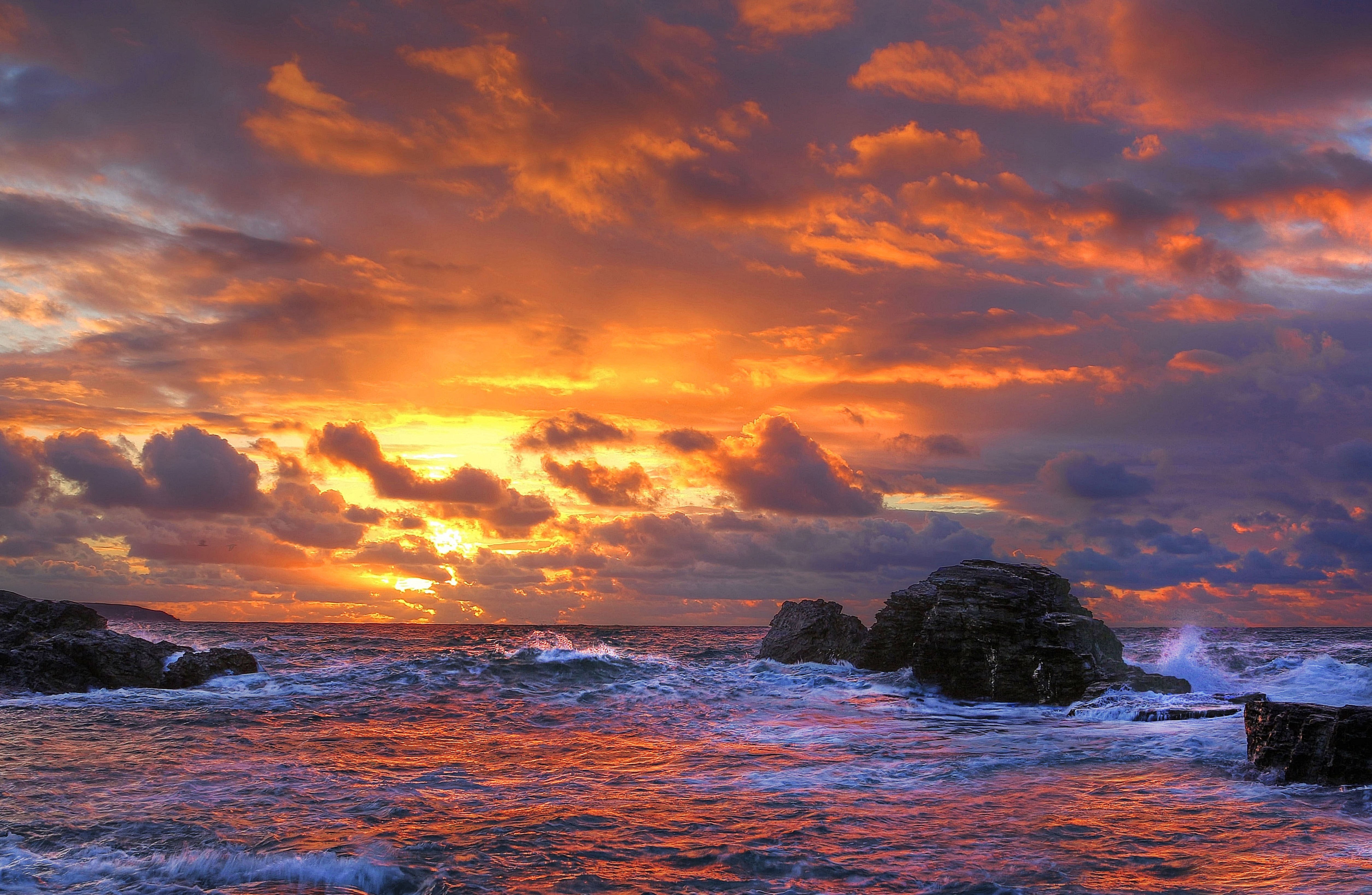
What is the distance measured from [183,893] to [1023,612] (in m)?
31.8

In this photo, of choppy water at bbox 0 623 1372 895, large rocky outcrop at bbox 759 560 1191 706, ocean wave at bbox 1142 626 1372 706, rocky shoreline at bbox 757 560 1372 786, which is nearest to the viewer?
choppy water at bbox 0 623 1372 895

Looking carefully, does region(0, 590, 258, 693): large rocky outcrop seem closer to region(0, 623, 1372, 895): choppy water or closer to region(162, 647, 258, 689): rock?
region(162, 647, 258, 689): rock

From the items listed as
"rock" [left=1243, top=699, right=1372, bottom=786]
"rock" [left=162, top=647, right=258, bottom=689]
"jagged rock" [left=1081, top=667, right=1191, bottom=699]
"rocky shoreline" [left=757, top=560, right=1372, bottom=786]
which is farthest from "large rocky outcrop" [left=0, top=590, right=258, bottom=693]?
"rock" [left=1243, top=699, right=1372, bottom=786]

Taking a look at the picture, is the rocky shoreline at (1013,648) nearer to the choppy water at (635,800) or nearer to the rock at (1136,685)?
the rock at (1136,685)

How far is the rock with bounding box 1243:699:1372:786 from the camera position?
50.9ft

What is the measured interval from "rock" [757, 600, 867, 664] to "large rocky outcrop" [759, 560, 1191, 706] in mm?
5471

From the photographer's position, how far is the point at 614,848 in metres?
12.1

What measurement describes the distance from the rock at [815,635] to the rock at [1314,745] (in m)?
27.5

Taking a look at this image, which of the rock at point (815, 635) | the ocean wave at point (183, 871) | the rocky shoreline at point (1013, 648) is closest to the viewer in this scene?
the ocean wave at point (183, 871)

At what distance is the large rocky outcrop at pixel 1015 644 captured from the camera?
3153 centimetres

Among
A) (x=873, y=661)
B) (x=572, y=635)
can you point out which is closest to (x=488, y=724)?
(x=873, y=661)

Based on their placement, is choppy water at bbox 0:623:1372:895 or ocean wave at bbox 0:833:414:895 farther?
choppy water at bbox 0:623:1372:895

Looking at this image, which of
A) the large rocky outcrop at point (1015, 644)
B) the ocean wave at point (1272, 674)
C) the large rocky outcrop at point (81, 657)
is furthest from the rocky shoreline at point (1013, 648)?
the large rocky outcrop at point (81, 657)

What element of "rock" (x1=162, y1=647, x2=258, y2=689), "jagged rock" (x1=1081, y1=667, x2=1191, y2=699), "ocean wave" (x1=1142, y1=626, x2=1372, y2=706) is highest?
"jagged rock" (x1=1081, y1=667, x2=1191, y2=699)
